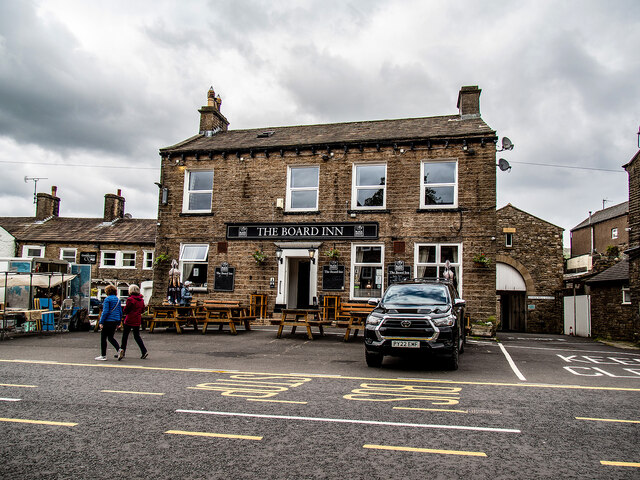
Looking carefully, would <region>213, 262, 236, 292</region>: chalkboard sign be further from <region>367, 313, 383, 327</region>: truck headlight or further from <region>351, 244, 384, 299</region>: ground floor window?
<region>367, 313, 383, 327</region>: truck headlight

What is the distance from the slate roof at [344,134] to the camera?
59.6 feet

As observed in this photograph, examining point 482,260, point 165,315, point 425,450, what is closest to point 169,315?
point 165,315

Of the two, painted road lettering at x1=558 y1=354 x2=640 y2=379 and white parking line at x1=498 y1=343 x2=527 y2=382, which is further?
painted road lettering at x1=558 y1=354 x2=640 y2=379

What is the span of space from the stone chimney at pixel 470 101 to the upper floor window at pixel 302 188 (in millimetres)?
6423

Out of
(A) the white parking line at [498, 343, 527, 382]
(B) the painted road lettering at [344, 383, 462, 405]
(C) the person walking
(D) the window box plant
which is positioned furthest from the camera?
(D) the window box plant

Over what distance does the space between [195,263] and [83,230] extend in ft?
74.1

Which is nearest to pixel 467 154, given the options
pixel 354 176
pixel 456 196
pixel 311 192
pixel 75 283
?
pixel 456 196

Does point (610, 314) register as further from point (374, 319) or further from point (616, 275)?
point (374, 319)

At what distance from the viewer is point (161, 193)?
803 inches

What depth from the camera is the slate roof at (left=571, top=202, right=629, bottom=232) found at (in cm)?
4405

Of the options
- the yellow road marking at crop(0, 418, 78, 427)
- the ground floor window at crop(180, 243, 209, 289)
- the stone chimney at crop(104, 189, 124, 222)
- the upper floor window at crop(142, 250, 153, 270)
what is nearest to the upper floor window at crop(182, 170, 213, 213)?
the ground floor window at crop(180, 243, 209, 289)

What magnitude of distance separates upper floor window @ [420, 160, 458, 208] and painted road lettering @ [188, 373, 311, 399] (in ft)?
36.7

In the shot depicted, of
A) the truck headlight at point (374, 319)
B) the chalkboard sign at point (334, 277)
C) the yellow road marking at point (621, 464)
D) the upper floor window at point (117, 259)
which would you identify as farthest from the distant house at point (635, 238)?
the upper floor window at point (117, 259)

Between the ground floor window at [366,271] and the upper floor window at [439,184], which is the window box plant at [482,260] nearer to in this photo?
the upper floor window at [439,184]
